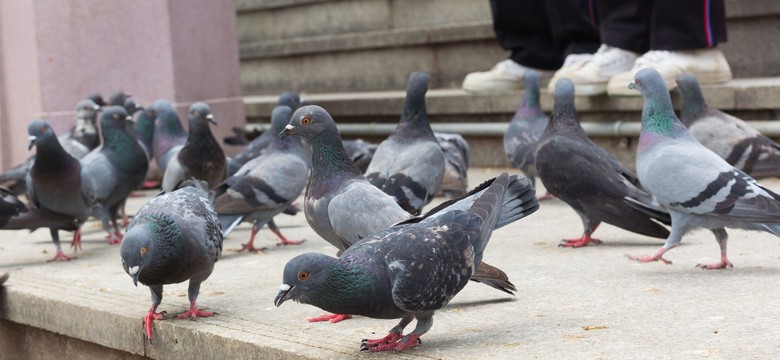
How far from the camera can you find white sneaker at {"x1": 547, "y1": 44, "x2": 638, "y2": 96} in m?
8.74

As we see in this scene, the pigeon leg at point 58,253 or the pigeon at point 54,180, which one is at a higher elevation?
the pigeon at point 54,180

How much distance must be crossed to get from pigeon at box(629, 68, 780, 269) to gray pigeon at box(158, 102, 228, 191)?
120 inches

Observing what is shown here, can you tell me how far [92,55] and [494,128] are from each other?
359 cm

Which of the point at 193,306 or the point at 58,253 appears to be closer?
the point at 193,306

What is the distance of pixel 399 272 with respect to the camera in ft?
12.6

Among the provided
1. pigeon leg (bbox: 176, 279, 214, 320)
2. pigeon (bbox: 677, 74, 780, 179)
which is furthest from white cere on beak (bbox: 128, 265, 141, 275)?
pigeon (bbox: 677, 74, 780, 179)

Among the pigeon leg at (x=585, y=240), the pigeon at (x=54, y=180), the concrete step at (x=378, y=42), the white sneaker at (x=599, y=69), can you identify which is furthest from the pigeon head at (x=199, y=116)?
the concrete step at (x=378, y=42)

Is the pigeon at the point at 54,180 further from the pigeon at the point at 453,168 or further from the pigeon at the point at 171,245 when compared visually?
the pigeon at the point at 453,168

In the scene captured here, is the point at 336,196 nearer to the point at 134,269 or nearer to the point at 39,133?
the point at 134,269

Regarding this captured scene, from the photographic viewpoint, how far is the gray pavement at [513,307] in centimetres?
400

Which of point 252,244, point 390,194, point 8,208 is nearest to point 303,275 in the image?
point 390,194

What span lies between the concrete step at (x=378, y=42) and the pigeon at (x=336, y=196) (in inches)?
215

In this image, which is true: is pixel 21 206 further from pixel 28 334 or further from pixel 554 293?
pixel 554 293

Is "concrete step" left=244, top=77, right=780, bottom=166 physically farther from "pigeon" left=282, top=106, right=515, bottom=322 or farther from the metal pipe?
"pigeon" left=282, top=106, right=515, bottom=322
